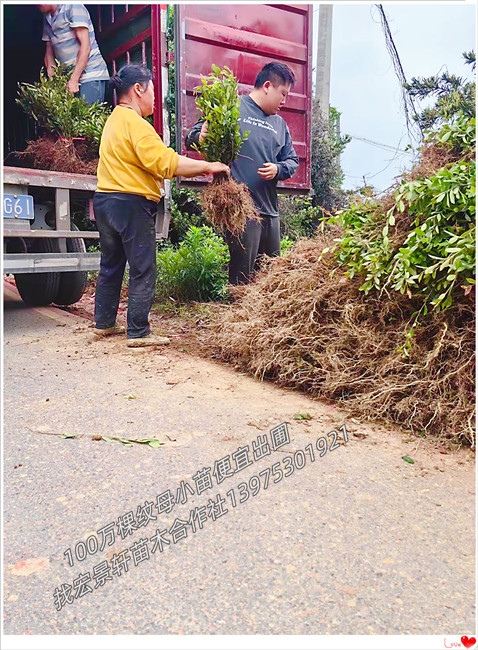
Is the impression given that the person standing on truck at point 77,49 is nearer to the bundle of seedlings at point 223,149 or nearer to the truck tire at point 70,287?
the truck tire at point 70,287

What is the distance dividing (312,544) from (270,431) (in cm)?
87

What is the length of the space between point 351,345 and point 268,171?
2053 mm

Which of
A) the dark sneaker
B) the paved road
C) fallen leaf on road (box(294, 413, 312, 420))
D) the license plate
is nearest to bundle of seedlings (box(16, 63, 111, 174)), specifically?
the license plate

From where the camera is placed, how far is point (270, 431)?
256 centimetres

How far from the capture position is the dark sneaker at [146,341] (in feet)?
13.4

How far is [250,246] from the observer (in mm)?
4543

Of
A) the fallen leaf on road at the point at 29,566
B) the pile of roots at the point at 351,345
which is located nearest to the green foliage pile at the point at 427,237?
the pile of roots at the point at 351,345

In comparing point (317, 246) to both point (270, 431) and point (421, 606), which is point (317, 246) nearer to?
point (270, 431)

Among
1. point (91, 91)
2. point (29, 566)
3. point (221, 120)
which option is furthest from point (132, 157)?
point (29, 566)

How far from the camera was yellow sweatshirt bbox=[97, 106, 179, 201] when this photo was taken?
3.84 meters

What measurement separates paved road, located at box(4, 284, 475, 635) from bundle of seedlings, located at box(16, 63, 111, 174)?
9.48 feet

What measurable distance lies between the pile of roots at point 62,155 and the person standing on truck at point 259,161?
1071 millimetres

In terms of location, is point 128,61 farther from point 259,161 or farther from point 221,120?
point 221,120

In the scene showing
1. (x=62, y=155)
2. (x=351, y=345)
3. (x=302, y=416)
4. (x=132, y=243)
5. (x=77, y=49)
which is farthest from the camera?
(x=77, y=49)
